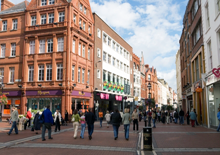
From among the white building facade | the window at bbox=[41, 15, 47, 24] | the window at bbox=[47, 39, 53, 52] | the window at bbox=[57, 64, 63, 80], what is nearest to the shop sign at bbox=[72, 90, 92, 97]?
the window at bbox=[57, 64, 63, 80]

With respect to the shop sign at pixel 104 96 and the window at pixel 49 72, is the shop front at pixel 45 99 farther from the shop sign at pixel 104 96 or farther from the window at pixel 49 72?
the shop sign at pixel 104 96

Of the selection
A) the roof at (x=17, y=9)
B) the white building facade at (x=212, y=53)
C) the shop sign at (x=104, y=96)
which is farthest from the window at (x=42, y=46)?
the white building facade at (x=212, y=53)

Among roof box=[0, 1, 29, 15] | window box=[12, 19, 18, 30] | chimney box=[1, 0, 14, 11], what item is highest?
chimney box=[1, 0, 14, 11]

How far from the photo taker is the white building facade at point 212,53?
16734 mm

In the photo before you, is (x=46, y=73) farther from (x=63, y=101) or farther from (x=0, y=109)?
(x=0, y=109)

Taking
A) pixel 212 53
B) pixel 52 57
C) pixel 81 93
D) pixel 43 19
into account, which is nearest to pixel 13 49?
pixel 43 19

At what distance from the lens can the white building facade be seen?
16.7 metres

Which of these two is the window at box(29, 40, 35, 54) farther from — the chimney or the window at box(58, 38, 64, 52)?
the chimney

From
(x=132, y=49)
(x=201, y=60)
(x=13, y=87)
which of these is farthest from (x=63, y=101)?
(x=132, y=49)

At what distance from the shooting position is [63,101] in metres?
27.1

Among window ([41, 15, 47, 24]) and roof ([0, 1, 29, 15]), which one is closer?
window ([41, 15, 47, 24])

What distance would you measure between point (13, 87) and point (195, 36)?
79.5 ft

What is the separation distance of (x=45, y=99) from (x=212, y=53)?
20117 millimetres

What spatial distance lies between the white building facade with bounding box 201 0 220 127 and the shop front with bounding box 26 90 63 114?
16770mm
